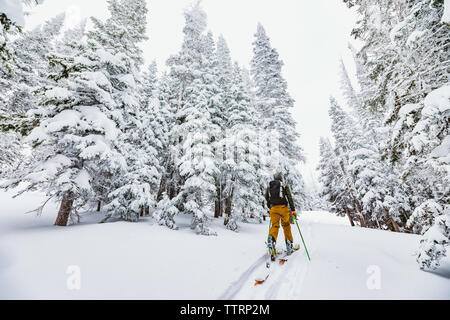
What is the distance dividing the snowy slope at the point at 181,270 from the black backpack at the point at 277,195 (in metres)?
1.82

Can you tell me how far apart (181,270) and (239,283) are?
1487 mm

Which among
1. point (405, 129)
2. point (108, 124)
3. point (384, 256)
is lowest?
point (384, 256)

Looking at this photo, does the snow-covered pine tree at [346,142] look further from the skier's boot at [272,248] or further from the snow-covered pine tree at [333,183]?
the skier's boot at [272,248]

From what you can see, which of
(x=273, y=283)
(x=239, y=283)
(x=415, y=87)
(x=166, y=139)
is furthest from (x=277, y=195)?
(x=166, y=139)

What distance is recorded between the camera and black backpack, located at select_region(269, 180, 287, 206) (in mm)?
6719

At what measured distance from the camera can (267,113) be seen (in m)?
19.4

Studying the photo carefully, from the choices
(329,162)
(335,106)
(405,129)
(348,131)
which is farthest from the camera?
(329,162)

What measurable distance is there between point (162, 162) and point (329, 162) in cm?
2269

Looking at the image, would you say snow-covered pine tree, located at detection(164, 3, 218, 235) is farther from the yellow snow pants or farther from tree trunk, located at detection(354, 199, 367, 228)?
tree trunk, located at detection(354, 199, 367, 228)

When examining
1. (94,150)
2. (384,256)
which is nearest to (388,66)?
(384,256)

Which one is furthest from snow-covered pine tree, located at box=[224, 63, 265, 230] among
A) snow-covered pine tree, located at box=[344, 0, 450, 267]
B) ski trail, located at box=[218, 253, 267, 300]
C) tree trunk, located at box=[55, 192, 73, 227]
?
tree trunk, located at box=[55, 192, 73, 227]

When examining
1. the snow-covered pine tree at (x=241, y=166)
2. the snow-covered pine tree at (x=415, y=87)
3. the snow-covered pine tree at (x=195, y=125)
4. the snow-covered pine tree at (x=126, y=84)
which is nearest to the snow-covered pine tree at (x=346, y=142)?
the snow-covered pine tree at (x=241, y=166)
